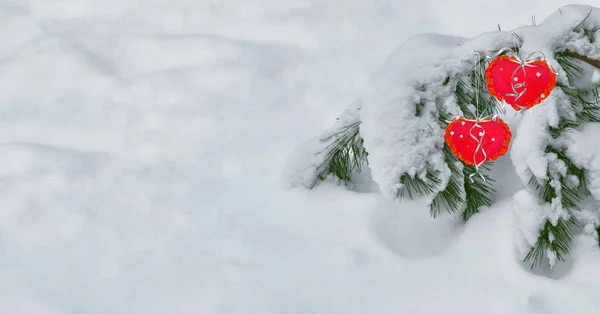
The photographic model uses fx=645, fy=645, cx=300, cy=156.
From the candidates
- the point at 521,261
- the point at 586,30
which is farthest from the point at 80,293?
the point at 586,30

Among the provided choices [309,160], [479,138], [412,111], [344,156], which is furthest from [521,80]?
[309,160]

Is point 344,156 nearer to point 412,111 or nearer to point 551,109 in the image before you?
point 412,111

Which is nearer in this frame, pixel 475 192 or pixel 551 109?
pixel 551 109

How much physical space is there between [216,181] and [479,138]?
0.88 meters

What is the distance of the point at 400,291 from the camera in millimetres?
1512

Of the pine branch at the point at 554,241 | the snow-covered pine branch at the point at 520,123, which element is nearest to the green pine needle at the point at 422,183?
Result: the snow-covered pine branch at the point at 520,123

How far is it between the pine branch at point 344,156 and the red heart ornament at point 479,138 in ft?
1.07

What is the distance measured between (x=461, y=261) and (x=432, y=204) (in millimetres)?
159

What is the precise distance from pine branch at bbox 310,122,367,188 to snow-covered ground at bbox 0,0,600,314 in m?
0.05

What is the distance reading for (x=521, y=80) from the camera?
1.25 m

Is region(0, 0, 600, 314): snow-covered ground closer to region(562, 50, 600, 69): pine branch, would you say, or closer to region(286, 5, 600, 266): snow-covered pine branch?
region(286, 5, 600, 266): snow-covered pine branch

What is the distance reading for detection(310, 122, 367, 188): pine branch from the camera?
1.62 metres

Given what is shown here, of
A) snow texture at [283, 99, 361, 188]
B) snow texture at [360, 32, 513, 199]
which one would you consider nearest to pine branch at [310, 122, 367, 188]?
snow texture at [283, 99, 361, 188]

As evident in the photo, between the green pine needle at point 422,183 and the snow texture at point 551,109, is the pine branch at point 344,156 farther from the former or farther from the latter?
the snow texture at point 551,109
